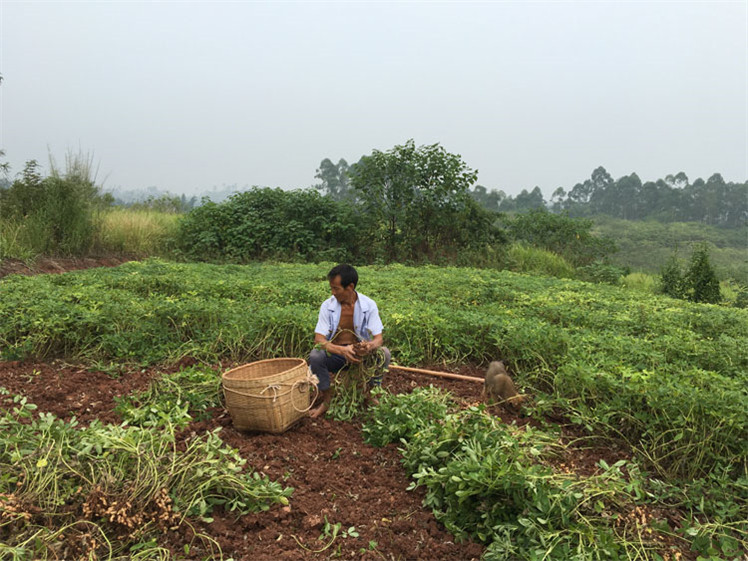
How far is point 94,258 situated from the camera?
11070mm

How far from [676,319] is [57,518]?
19.7 ft

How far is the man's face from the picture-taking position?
353 centimetres

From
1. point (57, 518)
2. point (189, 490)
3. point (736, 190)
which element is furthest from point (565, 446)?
point (736, 190)

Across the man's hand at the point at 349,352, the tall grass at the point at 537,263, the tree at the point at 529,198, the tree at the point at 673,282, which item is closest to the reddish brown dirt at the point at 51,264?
the man's hand at the point at 349,352

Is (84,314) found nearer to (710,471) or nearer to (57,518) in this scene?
(57,518)

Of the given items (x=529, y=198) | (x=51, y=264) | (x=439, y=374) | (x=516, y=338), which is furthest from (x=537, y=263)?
(x=529, y=198)

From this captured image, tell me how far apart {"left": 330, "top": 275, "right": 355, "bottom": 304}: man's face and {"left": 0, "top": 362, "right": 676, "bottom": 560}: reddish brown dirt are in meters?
0.91

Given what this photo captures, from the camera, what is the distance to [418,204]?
44.0 ft

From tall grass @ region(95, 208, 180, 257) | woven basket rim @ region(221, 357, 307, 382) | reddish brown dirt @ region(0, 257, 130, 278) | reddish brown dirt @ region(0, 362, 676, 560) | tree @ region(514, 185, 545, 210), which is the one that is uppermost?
tree @ region(514, 185, 545, 210)

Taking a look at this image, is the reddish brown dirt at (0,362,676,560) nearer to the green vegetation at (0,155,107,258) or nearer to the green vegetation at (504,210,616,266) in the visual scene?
the green vegetation at (0,155,107,258)

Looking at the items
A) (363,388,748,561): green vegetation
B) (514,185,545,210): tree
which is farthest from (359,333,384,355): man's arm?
(514,185,545,210): tree

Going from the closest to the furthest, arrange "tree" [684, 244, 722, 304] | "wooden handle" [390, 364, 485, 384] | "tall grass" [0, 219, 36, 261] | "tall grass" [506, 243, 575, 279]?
"wooden handle" [390, 364, 485, 384] → "tall grass" [0, 219, 36, 261] → "tree" [684, 244, 722, 304] → "tall grass" [506, 243, 575, 279]

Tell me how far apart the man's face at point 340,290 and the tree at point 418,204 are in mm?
9670

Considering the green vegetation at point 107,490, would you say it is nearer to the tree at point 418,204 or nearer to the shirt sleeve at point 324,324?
the shirt sleeve at point 324,324
